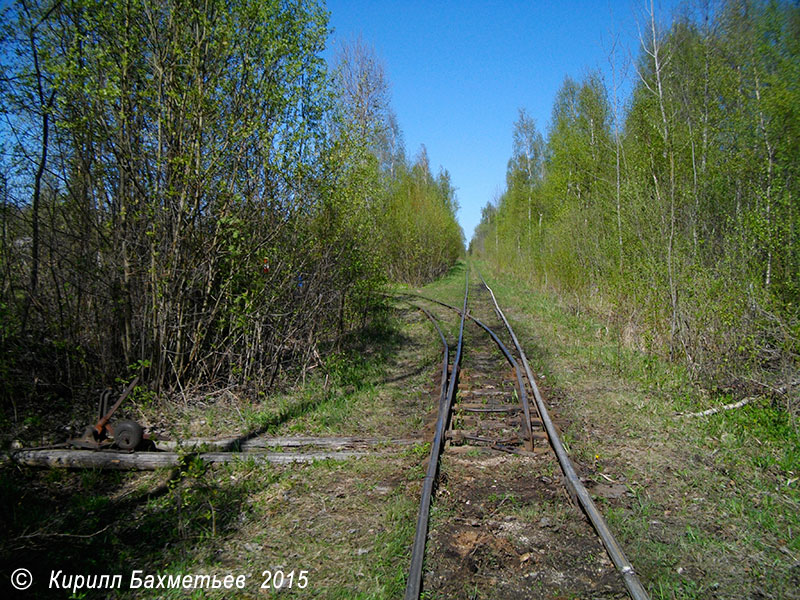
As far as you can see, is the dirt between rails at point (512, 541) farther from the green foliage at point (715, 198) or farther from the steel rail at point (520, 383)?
the green foliage at point (715, 198)

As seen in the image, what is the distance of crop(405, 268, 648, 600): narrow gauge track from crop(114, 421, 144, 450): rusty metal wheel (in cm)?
292

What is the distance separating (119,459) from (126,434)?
25cm

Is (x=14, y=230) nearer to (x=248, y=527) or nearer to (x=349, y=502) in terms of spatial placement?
(x=248, y=527)

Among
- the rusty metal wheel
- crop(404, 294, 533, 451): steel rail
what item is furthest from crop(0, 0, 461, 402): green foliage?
crop(404, 294, 533, 451): steel rail

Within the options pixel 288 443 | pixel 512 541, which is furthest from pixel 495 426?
pixel 288 443

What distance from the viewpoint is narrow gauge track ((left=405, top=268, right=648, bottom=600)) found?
3272 millimetres

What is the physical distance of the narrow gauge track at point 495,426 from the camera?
10.7 ft

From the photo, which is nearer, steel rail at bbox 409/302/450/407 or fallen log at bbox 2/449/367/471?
fallen log at bbox 2/449/367/471

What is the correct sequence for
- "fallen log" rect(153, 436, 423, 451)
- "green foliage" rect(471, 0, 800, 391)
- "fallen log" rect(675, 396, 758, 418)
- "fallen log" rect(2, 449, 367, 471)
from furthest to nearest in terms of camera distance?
"green foliage" rect(471, 0, 800, 391) → "fallen log" rect(675, 396, 758, 418) → "fallen log" rect(153, 436, 423, 451) → "fallen log" rect(2, 449, 367, 471)

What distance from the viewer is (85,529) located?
3904 mm

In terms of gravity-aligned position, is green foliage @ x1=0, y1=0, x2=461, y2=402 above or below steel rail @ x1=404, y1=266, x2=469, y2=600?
above

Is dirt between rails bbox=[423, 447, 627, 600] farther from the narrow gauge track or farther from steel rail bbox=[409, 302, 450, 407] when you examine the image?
steel rail bbox=[409, 302, 450, 407]

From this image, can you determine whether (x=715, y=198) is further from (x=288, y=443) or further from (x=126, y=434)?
(x=126, y=434)

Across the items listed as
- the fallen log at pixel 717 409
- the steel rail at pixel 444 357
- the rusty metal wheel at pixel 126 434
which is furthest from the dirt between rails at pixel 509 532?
the rusty metal wheel at pixel 126 434
